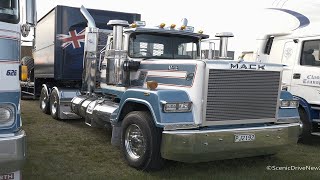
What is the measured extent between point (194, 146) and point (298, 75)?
4.46m

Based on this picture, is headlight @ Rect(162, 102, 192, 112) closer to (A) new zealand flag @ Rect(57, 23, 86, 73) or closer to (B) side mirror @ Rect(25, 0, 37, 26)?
(B) side mirror @ Rect(25, 0, 37, 26)

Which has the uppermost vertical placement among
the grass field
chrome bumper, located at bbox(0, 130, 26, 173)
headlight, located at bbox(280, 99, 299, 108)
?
headlight, located at bbox(280, 99, 299, 108)

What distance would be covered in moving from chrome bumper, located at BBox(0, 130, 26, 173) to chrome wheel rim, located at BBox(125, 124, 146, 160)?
2.34 metres

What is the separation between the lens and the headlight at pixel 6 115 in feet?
12.4

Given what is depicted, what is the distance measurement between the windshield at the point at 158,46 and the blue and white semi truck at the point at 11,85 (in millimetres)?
3407

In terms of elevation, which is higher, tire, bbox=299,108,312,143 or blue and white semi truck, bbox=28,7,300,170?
blue and white semi truck, bbox=28,7,300,170

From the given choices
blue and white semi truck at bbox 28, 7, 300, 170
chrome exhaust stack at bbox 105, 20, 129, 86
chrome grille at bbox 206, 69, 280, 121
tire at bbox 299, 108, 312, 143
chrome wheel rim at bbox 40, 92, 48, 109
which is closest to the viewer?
blue and white semi truck at bbox 28, 7, 300, 170

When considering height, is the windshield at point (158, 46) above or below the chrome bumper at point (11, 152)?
above

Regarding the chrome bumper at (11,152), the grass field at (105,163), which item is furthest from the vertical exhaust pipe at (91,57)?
the chrome bumper at (11,152)

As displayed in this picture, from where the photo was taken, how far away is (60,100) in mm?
10445

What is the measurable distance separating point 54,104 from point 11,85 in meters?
7.35

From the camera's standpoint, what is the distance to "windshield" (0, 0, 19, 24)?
379 cm

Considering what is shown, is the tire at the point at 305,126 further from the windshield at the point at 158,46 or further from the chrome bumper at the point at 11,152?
the chrome bumper at the point at 11,152

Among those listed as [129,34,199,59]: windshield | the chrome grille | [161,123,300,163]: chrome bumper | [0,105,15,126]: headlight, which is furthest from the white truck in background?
[0,105,15,126]: headlight
